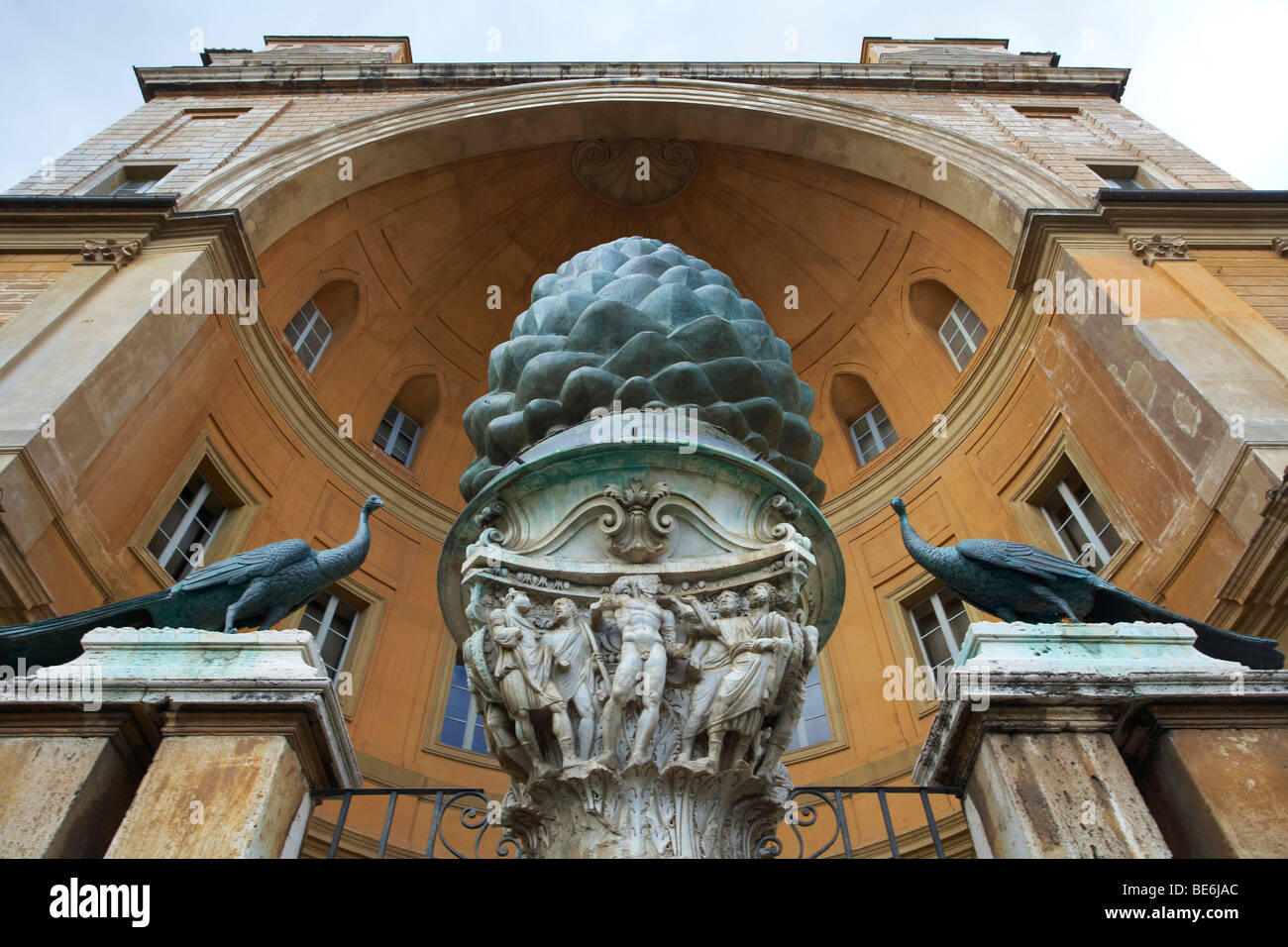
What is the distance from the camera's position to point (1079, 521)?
10641mm

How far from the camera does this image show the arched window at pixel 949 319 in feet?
43.2

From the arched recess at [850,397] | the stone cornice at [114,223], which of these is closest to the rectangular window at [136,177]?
the stone cornice at [114,223]

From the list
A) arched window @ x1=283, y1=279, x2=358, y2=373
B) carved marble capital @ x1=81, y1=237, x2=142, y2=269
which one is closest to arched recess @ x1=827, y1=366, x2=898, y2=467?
arched window @ x1=283, y1=279, x2=358, y2=373

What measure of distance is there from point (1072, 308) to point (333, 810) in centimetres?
Answer: 970

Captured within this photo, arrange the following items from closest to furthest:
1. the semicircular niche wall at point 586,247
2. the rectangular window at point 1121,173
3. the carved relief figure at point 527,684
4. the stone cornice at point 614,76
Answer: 1. the carved relief figure at point 527,684
2. the rectangular window at point 1121,173
3. the semicircular niche wall at point 586,247
4. the stone cornice at point 614,76

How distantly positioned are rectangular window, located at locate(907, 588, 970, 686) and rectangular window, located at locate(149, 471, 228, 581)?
8621mm

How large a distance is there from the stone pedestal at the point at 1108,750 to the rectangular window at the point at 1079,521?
7.28 meters

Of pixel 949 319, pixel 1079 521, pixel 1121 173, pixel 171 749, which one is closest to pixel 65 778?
pixel 171 749

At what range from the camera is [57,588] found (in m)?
7.84

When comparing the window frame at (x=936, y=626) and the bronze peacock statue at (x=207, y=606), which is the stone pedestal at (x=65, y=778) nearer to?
the bronze peacock statue at (x=207, y=606)

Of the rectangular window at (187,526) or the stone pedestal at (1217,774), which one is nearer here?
the stone pedestal at (1217,774)

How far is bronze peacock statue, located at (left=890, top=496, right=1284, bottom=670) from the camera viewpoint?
3.61 meters
